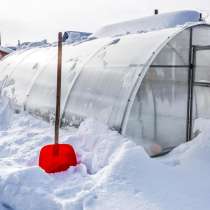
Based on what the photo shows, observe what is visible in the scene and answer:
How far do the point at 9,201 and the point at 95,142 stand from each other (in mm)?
2015

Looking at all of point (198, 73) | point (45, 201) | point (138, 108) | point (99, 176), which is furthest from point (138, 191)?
point (198, 73)

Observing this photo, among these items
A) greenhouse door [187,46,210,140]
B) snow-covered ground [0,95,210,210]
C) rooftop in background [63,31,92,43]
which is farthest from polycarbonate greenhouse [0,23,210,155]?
rooftop in background [63,31,92,43]

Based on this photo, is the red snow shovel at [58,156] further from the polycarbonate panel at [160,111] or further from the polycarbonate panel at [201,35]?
the polycarbonate panel at [201,35]

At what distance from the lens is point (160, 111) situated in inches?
250

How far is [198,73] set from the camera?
6789mm

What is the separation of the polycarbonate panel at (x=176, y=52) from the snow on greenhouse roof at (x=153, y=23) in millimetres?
2562

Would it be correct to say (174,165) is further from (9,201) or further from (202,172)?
(9,201)

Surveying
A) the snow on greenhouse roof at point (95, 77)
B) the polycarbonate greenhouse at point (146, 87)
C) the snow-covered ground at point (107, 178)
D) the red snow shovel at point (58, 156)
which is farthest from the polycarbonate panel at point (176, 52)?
the red snow shovel at point (58, 156)

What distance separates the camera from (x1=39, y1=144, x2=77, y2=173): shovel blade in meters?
5.04

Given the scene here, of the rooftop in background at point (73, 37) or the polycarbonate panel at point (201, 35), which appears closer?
the polycarbonate panel at point (201, 35)

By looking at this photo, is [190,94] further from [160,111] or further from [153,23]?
[153,23]

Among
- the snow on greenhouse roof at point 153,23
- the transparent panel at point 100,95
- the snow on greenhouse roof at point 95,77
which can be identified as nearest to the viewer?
the transparent panel at point 100,95

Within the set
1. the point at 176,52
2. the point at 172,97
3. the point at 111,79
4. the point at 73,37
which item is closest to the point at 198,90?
the point at 172,97

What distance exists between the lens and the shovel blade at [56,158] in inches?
198
